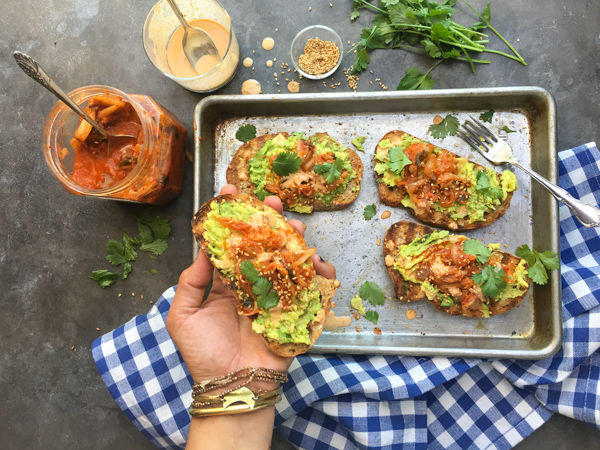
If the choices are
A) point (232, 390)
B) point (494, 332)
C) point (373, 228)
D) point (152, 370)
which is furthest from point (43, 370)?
point (494, 332)

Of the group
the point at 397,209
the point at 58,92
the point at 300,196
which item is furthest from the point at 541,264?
the point at 58,92

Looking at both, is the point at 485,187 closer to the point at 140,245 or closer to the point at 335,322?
the point at 335,322

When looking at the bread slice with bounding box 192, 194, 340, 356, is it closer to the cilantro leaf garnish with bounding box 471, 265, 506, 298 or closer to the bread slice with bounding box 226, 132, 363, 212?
the bread slice with bounding box 226, 132, 363, 212

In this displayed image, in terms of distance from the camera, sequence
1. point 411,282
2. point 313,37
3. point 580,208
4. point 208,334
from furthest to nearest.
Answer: point 313,37, point 411,282, point 580,208, point 208,334

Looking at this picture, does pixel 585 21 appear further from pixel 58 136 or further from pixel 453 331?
pixel 58 136

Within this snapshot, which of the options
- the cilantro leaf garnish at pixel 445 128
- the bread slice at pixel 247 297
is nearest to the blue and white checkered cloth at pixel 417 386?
the bread slice at pixel 247 297

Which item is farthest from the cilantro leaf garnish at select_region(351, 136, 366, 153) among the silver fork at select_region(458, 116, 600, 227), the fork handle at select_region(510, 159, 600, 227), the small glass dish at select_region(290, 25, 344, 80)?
the fork handle at select_region(510, 159, 600, 227)

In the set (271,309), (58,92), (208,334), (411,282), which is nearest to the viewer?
(58,92)
